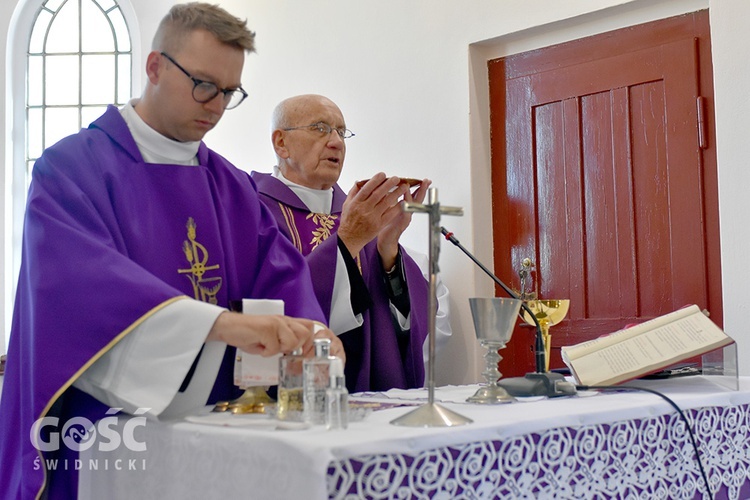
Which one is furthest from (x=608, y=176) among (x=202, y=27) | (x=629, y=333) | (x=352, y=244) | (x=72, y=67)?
(x=72, y=67)

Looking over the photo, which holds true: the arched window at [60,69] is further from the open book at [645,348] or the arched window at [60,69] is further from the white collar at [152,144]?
the open book at [645,348]

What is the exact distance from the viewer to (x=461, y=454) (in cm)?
187

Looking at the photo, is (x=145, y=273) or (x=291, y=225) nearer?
(x=145, y=273)

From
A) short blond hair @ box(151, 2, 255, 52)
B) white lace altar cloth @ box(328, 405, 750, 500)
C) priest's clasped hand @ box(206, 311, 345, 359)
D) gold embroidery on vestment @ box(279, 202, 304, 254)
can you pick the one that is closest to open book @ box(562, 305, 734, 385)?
white lace altar cloth @ box(328, 405, 750, 500)

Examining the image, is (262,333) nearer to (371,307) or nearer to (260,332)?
(260,332)

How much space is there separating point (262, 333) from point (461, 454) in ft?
1.79

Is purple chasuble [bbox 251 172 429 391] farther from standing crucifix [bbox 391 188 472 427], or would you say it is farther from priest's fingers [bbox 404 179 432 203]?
standing crucifix [bbox 391 188 472 427]

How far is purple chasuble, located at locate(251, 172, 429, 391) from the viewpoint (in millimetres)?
3508

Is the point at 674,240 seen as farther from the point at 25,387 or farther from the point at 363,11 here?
the point at 25,387

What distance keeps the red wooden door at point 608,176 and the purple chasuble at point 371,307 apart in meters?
0.98

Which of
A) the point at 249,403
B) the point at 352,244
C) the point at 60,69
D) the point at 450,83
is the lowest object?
the point at 249,403

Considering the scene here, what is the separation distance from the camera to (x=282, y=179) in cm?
425

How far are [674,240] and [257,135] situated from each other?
288 cm

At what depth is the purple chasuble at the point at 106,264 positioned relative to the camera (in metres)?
2.23
